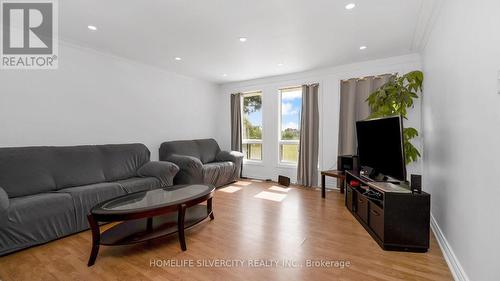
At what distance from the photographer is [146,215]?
1976 mm

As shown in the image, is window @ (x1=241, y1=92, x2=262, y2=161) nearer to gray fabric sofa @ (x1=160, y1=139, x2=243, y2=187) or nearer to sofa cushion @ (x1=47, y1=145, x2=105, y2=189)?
gray fabric sofa @ (x1=160, y1=139, x2=243, y2=187)

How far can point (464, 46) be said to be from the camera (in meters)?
1.64

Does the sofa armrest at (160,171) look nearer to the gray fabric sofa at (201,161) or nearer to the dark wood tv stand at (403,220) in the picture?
the gray fabric sofa at (201,161)

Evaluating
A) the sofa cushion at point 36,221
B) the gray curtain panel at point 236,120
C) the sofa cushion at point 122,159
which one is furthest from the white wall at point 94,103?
the sofa cushion at point 36,221

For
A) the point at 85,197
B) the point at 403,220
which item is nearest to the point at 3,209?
the point at 85,197

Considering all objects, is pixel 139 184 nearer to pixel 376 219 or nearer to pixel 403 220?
pixel 376 219

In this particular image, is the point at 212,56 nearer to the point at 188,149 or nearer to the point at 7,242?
the point at 188,149

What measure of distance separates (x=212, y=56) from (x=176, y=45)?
65 centimetres

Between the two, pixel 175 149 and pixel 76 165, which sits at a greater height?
pixel 175 149

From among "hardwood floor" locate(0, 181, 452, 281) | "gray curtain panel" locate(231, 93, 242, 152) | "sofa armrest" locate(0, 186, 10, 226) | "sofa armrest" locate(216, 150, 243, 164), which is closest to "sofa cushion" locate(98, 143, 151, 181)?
"hardwood floor" locate(0, 181, 452, 281)

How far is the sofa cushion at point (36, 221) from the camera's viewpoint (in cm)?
201

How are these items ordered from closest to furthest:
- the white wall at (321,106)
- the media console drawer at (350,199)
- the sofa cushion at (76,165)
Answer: the sofa cushion at (76,165), the media console drawer at (350,199), the white wall at (321,106)

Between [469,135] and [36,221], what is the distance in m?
3.78

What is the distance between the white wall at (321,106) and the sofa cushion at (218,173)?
89 centimetres
